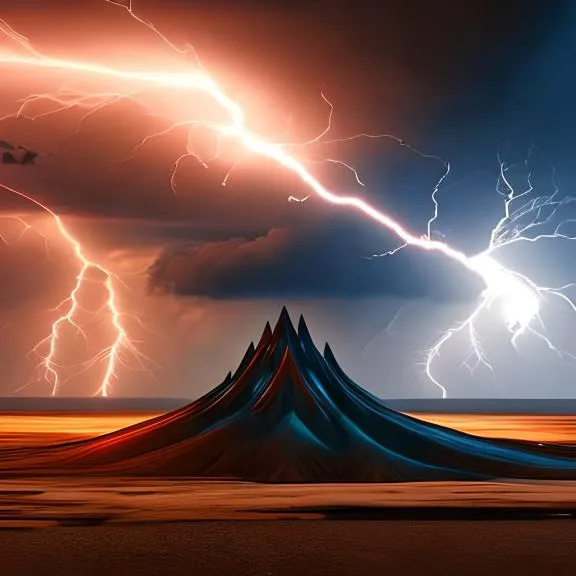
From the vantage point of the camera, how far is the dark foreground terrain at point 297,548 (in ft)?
15.9

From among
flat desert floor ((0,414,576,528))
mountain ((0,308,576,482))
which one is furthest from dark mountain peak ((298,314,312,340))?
flat desert floor ((0,414,576,528))

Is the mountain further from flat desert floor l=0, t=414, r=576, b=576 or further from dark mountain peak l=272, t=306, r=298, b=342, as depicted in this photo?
flat desert floor l=0, t=414, r=576, b=576

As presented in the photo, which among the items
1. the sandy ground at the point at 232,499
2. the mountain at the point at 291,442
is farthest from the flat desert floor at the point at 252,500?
the mountain at the point at 291,442

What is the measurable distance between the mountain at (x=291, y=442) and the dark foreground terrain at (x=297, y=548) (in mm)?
3370

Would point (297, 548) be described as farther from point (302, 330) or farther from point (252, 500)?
point (302, 330)

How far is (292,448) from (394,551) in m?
4.59

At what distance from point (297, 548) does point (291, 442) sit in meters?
4.58

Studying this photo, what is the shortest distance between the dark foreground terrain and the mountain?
337 centimetres

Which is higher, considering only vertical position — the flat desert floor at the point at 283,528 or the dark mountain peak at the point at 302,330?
the dark mountain peak at the point at 302,330

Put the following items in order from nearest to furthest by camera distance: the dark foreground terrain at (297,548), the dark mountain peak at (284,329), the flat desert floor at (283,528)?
the dark foreground terrain at (297,548), the flat desert floor at (283,528), the dark mountain peak at (284,329)

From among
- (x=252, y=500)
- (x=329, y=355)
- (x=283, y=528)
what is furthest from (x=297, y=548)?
(x=329, y=355)

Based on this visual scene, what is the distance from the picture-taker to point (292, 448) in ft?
32.6

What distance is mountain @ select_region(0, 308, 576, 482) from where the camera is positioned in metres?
9.83

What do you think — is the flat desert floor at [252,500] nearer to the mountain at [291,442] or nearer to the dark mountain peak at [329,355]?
the mountain at [291,442]
